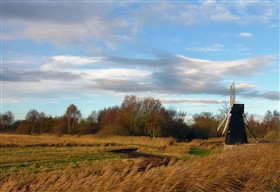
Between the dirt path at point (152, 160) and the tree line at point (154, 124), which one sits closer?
the dirt path at point (152, 160)

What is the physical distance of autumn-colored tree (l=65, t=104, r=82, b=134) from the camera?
101 metres

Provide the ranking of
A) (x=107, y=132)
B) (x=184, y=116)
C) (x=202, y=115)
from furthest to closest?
(x=202, y=115), (x=184, y=116), (x=107, y=132)

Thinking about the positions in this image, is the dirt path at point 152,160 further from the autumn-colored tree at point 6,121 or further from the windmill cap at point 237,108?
the autumn-colored tree at point 6,121

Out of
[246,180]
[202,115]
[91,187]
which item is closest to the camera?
[91,187]

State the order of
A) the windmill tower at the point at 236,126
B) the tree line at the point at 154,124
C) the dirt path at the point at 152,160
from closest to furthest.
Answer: the dirt path at the point at 152,160 → the windmill tower at the point at 236,126 → the tree line at the point at 154,124

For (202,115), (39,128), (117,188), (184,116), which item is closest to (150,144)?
(184,116)

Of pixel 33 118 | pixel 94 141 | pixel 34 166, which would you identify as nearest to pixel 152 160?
pixel 34 166

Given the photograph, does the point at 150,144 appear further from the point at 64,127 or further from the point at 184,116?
the point at 64,127

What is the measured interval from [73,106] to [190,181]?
358 feet

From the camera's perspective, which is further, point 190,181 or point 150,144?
point 150,144

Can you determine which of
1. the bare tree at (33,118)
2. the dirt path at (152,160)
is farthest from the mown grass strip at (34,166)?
the bare tree at (33,118)

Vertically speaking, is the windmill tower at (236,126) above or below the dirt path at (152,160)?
above

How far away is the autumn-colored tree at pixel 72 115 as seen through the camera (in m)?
101

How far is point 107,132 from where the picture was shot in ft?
241
